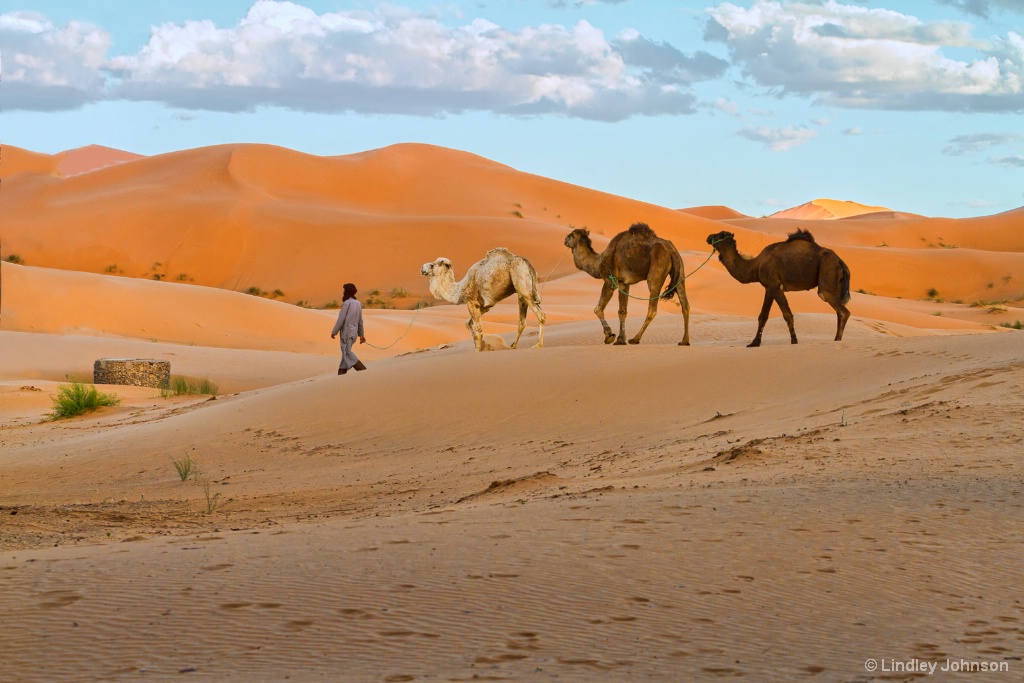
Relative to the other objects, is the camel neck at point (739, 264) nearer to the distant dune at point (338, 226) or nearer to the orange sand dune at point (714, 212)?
the distant dune at point (338, 226)

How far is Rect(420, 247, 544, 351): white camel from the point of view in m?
17.1

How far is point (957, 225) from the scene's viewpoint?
8925 centimetres

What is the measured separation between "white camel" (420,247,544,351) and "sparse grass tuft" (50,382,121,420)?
20.5 feet

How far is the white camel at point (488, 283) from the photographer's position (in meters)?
17.1

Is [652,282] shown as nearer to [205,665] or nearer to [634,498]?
[634,498]

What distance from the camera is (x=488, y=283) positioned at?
17.1 m

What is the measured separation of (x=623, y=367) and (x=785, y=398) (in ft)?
8.67

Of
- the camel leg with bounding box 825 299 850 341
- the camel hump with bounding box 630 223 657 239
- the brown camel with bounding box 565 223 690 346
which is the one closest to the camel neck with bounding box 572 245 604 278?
the brown camel with bounding box 565 223 690 346

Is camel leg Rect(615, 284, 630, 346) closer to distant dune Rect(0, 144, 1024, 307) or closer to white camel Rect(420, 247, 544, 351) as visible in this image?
white camel Rect(420, 247, 544, 351)

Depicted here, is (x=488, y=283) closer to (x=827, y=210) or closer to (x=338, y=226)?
(x=338, y=226)

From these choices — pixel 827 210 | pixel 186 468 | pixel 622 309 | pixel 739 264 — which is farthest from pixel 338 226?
pixel 827 210

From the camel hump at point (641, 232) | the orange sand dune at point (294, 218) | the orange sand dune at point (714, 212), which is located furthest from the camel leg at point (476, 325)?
the orange sand dune at point (714, 212)

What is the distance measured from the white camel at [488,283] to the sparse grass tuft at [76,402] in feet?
20.5

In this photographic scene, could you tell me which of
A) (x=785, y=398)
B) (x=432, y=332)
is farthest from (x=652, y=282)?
(x=432, y=332)
